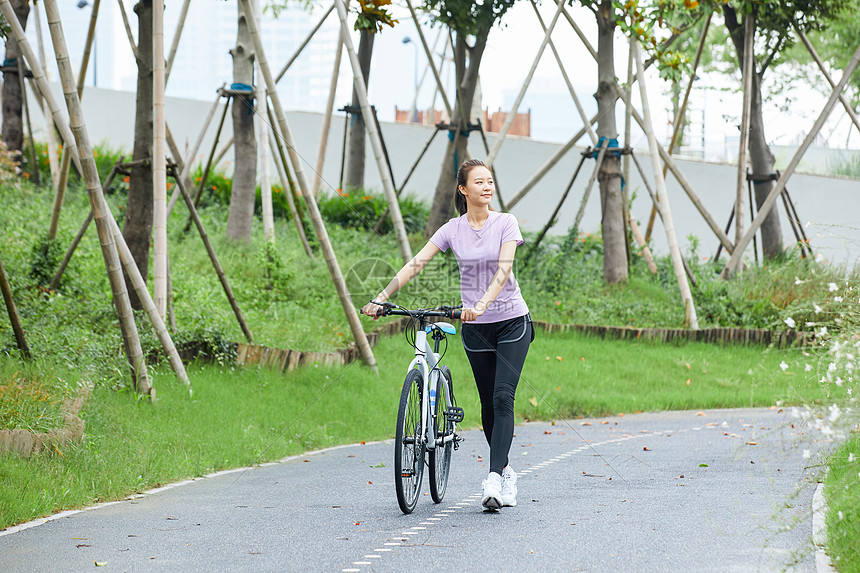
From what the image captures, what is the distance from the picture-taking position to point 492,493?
202 inches

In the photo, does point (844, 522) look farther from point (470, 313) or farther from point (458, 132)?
point (458, 132)

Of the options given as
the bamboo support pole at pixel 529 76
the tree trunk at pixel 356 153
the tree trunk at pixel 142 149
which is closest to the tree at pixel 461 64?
the bamboo support pole at pixel 529 76

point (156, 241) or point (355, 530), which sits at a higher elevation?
point (156, 241)

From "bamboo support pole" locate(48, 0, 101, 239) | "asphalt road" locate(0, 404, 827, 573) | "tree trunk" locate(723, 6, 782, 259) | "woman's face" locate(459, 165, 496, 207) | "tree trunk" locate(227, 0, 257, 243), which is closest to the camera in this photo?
"asphalt road" locate(0, 404, 827, 573)

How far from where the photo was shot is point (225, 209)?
50.8ft

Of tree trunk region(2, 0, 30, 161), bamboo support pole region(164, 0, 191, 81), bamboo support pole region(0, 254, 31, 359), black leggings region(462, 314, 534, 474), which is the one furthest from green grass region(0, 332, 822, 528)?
tree trunk region(2, 0, 30, 161)

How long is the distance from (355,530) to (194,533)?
0.79m

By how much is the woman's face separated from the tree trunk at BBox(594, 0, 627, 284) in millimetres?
8438

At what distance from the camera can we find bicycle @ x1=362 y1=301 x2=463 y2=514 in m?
4.97

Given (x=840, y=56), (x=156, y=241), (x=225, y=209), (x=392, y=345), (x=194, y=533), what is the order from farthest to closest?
1. (x=840, y=56)
2. (x=225, y=209)
3. (x=392, y=345)
4. (x=156, y=241)
5. (x=194, y=533)

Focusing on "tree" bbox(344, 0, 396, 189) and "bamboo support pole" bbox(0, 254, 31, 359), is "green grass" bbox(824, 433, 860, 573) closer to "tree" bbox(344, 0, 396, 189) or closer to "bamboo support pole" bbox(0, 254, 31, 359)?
"bamboo support pole" bbox(0, 254, 31, 359)

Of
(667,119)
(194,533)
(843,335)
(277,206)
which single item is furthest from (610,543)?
(667,119)

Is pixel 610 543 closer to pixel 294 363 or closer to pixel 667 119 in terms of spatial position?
pixel 294 363

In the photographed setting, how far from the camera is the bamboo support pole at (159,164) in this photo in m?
8.24
